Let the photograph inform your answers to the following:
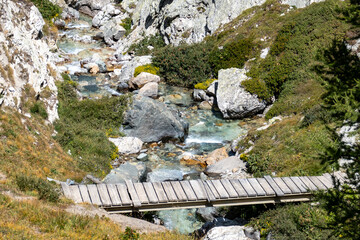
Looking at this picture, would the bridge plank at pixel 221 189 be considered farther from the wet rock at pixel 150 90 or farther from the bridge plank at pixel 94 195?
the wet rock at pixel 150 90

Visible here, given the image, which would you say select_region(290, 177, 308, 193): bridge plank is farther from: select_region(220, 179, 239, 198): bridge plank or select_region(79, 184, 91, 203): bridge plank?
select_region(79, 184, 91, 203): bridge plank

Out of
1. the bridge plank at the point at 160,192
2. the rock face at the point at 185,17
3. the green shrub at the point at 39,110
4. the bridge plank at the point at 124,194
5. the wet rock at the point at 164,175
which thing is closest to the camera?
the bridge plank at the point at 124,194

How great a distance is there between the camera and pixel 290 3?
125 feet

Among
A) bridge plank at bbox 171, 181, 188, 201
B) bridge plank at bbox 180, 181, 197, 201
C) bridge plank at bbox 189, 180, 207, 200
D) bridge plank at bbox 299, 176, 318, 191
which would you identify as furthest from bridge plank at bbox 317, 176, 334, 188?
bridge plank at bbox 171, 181, 188, 201

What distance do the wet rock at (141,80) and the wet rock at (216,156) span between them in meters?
13.8

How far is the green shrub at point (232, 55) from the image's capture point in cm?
3484

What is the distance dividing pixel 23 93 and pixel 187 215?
12.8 m

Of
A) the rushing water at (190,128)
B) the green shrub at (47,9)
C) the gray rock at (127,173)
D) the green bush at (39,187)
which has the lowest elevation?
the rushing water at (190,128)

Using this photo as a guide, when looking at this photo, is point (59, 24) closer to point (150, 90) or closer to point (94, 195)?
point (150, 90)

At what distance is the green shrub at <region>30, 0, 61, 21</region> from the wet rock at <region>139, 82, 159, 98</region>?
89.7 feet

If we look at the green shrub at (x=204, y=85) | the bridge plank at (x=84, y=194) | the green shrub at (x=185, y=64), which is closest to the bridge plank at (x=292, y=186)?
the bridge plank at (x=84, y=194)

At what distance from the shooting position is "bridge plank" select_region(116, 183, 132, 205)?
14.5m

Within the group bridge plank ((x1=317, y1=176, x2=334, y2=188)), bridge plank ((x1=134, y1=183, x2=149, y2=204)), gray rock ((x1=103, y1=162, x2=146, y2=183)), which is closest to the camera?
bridge plank ((x1=134, y1=183, x2=149, y2=204))

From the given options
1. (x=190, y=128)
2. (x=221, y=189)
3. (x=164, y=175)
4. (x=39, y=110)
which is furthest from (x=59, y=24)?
(x=221, y=189)
